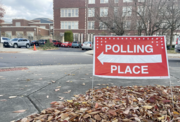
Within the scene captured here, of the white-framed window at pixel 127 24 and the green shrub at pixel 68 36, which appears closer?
the white-framed window at pixel 127 24

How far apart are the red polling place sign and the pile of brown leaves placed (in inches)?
20.9

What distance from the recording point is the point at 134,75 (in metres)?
3.46

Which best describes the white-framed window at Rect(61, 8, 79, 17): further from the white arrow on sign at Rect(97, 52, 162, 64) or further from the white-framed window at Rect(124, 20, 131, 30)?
the white arrow on sign at Rect(97, 52, 162, 64)

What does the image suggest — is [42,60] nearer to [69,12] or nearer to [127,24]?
[127,24]

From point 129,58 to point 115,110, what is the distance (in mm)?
1285

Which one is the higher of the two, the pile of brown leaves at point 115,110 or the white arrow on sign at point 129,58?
the white arrow on sign at point 129,58

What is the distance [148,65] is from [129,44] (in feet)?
2.13

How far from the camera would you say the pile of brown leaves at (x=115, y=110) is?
2.64 meters

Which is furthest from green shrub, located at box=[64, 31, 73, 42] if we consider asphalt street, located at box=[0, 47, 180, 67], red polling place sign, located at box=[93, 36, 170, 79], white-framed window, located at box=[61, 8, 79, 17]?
red polling place sign, located at box=[93, 36, 170, 79]

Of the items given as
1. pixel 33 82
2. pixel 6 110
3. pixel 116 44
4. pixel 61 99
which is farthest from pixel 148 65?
pixel 33 82

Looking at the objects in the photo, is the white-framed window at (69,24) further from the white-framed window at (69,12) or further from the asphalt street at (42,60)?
the asphalt street at (42,60)

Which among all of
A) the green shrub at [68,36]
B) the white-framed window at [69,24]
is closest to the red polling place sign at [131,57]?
the green shrub at [68,36]

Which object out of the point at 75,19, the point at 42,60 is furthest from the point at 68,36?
the point at 42,60

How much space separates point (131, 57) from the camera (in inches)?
140
